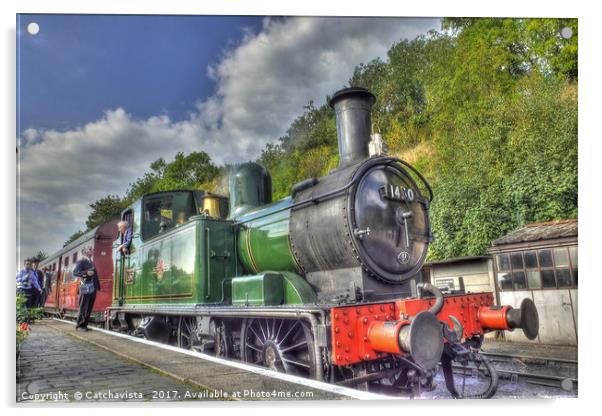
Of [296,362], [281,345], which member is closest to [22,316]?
[281,345]

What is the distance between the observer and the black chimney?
4.20 meters

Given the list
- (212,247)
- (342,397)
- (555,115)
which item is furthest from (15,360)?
(555,115)

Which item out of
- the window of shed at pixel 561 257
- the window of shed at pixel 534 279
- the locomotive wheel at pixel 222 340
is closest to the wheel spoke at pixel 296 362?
the locomotive wheel at pixel 222 340

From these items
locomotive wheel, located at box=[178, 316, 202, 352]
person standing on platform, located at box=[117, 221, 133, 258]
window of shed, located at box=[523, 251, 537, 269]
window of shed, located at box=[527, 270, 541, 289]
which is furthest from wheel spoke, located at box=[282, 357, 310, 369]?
person standing on platform, located at box=[117, 221, 133, 258]

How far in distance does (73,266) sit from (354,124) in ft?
26.3

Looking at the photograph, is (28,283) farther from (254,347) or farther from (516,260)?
(516,260)

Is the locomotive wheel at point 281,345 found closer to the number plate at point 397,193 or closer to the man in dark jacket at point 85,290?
the number plate at point 397,193

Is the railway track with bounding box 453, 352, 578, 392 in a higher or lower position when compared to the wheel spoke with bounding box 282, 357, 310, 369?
lower

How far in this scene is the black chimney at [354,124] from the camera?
4.20m

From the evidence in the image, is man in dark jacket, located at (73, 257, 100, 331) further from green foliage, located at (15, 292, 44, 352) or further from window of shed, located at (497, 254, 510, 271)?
window of shed, located at (497, 254, 510, 271)

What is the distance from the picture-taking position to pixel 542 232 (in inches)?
187

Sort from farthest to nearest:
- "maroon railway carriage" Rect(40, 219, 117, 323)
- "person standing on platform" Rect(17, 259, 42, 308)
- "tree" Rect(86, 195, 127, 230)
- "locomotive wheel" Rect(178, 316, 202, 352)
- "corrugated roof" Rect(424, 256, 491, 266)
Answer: "maroon railway carriage" Rect(40, 219, 117, 323) < "corrugated roof" Rect(424, 256, 491, 266) < "tree" Rect(86, 195, 127, 230) < "locomotive wheel" Rect(178, 316, 202, 352) < "person standing on platform" Rect(17, 259, 42, 308)

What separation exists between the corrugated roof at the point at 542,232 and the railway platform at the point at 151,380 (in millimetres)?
2466

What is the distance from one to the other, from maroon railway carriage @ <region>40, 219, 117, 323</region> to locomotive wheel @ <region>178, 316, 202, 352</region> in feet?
8.62
